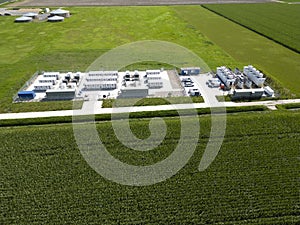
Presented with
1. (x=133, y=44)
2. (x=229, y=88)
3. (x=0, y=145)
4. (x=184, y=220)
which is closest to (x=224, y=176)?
(x=184, y=220)

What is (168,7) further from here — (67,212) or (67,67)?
(67,212)

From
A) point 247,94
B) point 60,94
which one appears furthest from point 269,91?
point 60,94

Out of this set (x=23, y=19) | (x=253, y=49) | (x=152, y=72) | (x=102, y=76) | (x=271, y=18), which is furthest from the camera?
(x=23, y=19)

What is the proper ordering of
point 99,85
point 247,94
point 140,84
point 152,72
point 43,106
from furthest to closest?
point 152,72 < point 140,84 < point 99,85 < point 247,94 < point 43,106

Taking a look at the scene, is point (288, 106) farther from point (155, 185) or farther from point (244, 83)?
point (155, 185)

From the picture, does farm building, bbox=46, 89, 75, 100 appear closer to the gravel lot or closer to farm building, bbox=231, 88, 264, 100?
farm building, bbox=231, 88, 264, 100

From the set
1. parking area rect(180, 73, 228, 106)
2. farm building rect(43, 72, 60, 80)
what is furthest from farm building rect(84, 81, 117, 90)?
parking area rect(180, 73, 228, 106)

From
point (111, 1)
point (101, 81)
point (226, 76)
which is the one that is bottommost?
point (101, 81)
